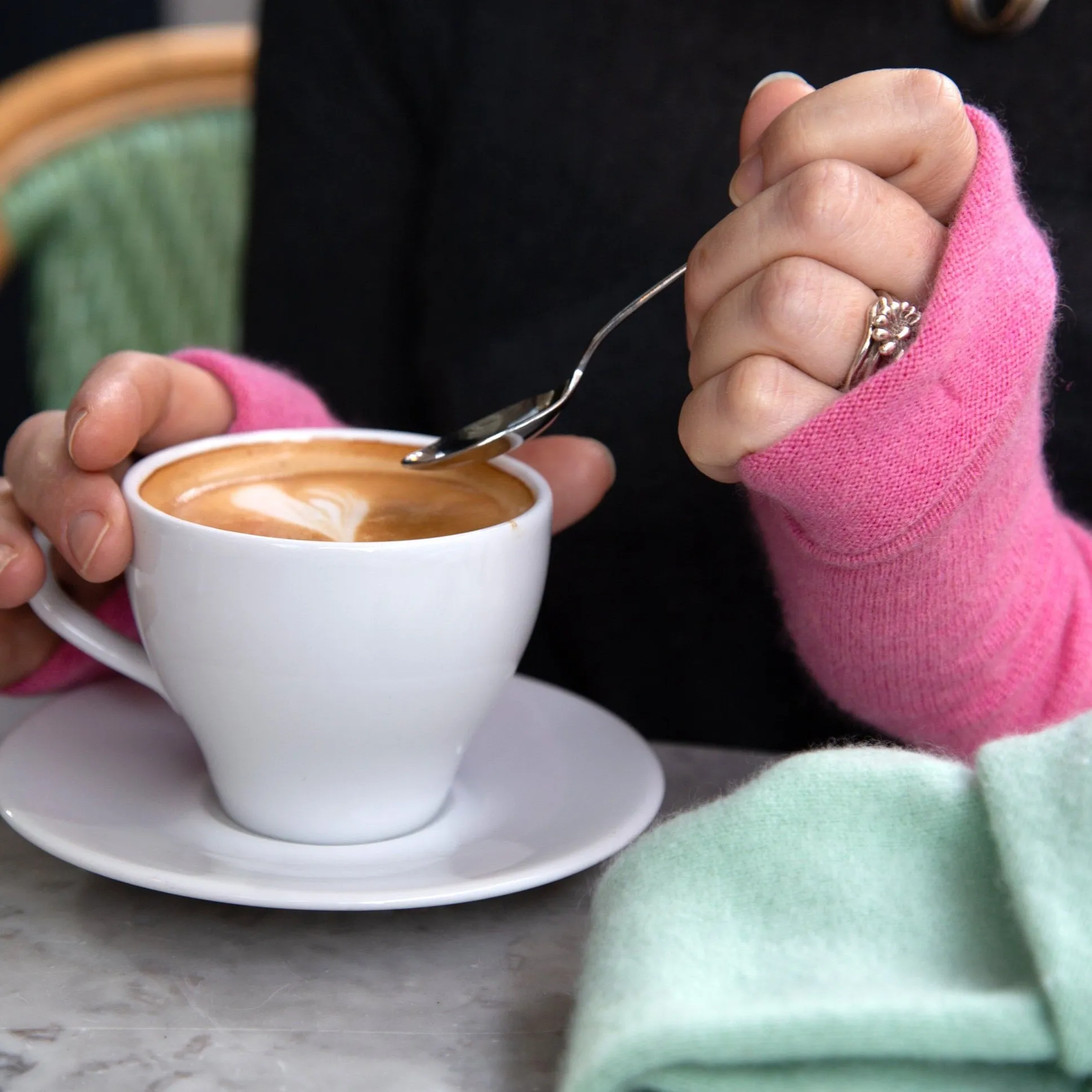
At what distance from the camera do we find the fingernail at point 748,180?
1.57ft

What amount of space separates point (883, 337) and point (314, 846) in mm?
283

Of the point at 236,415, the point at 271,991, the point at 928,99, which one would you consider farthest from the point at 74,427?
the point at 928,99

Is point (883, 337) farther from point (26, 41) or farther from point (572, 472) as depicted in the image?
point (26, 41)

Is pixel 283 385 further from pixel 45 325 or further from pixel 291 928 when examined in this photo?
pixel 45 325

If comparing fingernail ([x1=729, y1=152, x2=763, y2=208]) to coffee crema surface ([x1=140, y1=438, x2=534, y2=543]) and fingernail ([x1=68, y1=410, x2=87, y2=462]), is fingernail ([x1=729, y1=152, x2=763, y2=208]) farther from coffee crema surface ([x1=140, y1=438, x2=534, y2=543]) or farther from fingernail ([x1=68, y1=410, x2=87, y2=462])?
fingernail ([x1=68, y1=410, x2=87, y2=462])

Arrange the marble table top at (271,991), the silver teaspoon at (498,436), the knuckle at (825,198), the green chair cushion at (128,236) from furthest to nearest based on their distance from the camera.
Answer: the green chair cushion at (128,236), the silver teaspoon at (498,436), the knuckle at (825,198), the marble table top at (271,991)

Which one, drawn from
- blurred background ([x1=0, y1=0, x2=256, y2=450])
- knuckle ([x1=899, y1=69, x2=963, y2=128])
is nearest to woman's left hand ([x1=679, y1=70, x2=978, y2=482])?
knuckle ([x1=899, y1=69, x2=963, y2=128])

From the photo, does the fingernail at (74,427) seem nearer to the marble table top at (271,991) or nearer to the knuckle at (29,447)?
the knuckle at (29,447)

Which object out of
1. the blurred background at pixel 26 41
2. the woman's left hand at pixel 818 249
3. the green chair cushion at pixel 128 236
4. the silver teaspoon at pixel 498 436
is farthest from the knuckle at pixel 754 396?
the blurred background at pixel 26 41

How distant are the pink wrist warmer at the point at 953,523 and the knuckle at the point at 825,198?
41 mm

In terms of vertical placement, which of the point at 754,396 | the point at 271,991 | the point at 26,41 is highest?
the point at 754,396

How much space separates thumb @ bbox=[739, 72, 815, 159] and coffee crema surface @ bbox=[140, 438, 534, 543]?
173 mm

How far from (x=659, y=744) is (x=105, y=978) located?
0.29 metres

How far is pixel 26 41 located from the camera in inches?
79.9
